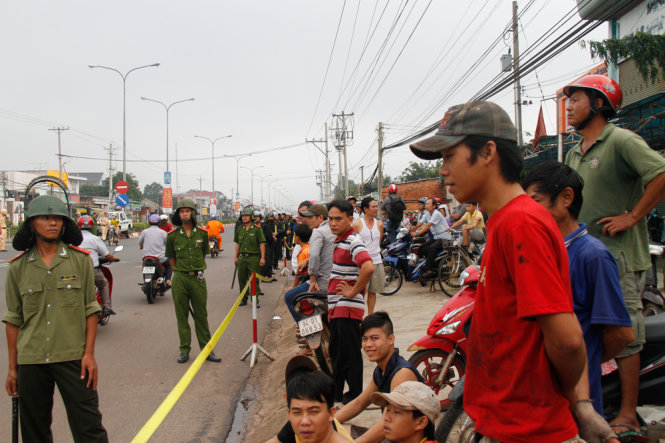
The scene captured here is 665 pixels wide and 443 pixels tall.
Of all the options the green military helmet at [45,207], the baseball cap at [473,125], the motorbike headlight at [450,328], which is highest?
the baseball cap at [473,125]

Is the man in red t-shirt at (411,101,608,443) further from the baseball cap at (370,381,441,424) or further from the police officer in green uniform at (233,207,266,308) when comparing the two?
the police officer in green uniform at (233,207,266,308)

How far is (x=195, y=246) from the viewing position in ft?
20.3

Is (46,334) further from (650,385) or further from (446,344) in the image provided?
(650,385)

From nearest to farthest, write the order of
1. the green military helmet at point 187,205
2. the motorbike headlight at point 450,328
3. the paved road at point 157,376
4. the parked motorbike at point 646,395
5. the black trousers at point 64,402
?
the parked motorbike at point 646,395 < the black trousers at point 64,402 < the motorbike headlight at point 450,328 < the paved road at point 157,376 < the green military helmet at point 187,205

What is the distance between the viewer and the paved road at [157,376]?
4191 mm

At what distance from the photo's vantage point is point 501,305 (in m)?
1.42

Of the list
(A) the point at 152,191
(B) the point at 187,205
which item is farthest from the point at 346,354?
(A) the point at 152,191

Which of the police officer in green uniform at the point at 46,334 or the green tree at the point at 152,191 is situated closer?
the police officer in green uniform at the point at 46,334

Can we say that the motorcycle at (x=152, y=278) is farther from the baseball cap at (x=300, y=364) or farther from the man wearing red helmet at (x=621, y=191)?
the man wearing red helmet at (x=621, y=191)

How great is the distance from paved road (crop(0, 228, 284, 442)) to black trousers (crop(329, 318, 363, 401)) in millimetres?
1146

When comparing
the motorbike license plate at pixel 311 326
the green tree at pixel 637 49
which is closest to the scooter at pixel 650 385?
the motorbike license plate at pixel 311 326

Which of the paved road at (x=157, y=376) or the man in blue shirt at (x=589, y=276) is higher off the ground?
the man in blue shirt at (x=589, y=276)

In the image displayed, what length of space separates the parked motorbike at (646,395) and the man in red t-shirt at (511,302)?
1.06 m

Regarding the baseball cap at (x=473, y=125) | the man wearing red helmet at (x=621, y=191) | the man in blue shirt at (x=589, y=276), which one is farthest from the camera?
the man wearing red helmet at (x=621, y=191)
